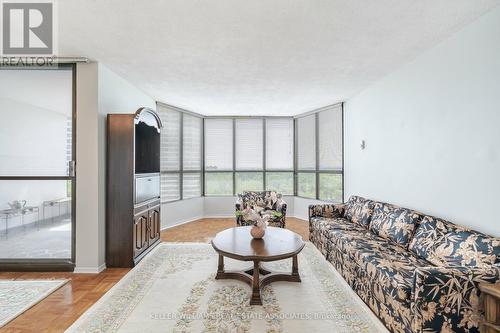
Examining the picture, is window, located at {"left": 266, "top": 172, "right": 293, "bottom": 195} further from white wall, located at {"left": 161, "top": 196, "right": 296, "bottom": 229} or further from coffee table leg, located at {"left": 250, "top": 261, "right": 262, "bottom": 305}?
coffee table leg, located at {"left": 250, "top": 261, "right": 262, "bottom": 305}

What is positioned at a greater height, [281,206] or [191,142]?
[191,142]

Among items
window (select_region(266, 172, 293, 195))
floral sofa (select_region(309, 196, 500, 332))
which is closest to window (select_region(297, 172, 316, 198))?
window (select_region(266, 172, 293, 195))

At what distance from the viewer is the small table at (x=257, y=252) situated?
8.15ft

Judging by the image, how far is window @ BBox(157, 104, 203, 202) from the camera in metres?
5.51

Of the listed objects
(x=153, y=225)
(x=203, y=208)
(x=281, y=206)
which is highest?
(x=281, y=206)

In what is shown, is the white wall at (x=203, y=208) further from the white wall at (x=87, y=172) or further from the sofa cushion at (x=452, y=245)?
the sofa cushion at (x=452, y=245)

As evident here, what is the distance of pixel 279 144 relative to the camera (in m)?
6.70

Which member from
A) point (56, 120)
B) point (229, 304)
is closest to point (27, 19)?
point (56, 120)

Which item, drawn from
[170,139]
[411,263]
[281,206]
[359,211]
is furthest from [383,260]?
[170,139]

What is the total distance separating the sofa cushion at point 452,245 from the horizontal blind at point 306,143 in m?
3.57

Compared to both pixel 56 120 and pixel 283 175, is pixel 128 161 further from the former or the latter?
pixel 283 175

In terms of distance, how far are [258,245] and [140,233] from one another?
1.90 m

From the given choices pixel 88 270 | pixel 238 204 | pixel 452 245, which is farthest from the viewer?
pixel 238 204

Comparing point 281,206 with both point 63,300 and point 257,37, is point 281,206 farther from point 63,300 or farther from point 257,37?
point 63,300
